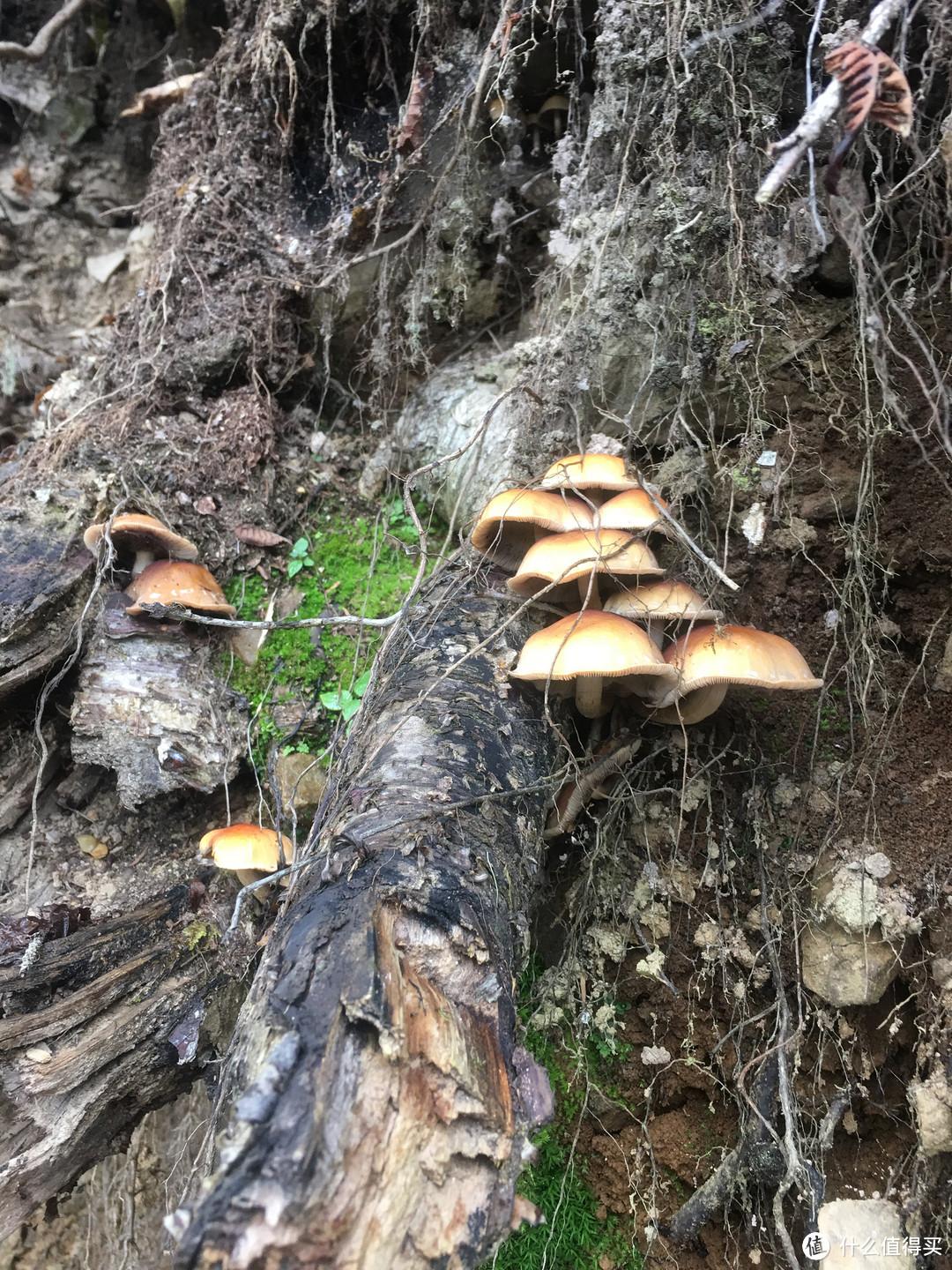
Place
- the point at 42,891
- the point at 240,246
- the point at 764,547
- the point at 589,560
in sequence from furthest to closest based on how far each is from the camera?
the point at 240,246, the point at 42,891, the point at 764,547, the point at 589,560

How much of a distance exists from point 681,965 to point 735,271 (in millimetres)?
2439

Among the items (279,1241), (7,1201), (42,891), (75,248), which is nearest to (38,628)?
(42,891)

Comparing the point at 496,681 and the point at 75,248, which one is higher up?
the point at 75,248

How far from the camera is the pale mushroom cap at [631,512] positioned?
2.37 m

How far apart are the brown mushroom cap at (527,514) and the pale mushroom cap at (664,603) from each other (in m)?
0.30

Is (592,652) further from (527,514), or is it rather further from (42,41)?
(42,41)

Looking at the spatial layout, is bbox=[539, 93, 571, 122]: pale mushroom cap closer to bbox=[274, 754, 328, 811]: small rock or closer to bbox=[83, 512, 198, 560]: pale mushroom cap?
bbox=[83, 512, 198, 560]: pale mushroom cap

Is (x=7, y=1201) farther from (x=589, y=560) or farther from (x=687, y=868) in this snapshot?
(x=589, y=560)

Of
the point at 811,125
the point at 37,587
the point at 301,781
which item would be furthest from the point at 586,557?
the point at 37,587

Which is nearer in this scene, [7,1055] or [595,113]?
[7,1055]

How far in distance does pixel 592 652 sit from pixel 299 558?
6.98 ft

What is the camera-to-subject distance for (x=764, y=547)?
Result: 8.86 ft

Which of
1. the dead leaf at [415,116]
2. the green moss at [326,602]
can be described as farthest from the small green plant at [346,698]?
the dead leaf at [415,116]

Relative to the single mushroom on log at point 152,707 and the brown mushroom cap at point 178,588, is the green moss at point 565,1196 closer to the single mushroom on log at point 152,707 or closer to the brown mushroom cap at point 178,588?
the single mushroom on log at point 152,707
